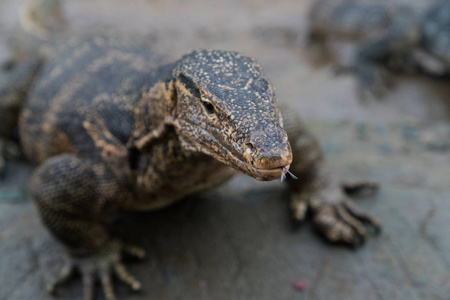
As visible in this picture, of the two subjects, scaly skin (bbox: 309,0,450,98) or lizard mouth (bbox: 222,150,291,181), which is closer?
lizard mouth (bbox: 222,150,291,181)

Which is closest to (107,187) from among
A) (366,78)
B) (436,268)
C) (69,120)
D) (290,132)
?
(69,120)

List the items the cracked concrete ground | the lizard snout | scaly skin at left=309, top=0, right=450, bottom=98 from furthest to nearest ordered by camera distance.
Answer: scaly skin at left=309, top=0, right=450, bottom=98, the cracked concrete ground, the lizard snout

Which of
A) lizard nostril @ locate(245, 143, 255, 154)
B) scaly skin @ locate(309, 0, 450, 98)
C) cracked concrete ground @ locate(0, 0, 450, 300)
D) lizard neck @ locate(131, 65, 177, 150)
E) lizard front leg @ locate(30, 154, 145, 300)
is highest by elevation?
lizard nostril @ locate(245, 143, 255, 154)

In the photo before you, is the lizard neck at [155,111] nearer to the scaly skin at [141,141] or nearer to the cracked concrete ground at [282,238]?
the scaly skin at [141,141]

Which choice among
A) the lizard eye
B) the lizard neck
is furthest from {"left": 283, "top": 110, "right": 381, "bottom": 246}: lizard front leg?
the lizard eye

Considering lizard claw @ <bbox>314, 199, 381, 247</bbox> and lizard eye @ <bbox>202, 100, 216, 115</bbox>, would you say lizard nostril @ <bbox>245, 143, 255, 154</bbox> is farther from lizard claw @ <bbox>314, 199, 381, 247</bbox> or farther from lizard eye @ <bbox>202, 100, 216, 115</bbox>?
lizard claw @ <bbox>314, 199, 381, 247</bbox>

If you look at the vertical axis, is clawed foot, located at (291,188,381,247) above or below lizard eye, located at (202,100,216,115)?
below

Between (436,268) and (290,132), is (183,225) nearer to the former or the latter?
(290,132)

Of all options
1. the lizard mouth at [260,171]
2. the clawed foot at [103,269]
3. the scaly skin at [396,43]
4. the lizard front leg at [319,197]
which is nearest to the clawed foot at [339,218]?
the lizard front leg at [319,197]
